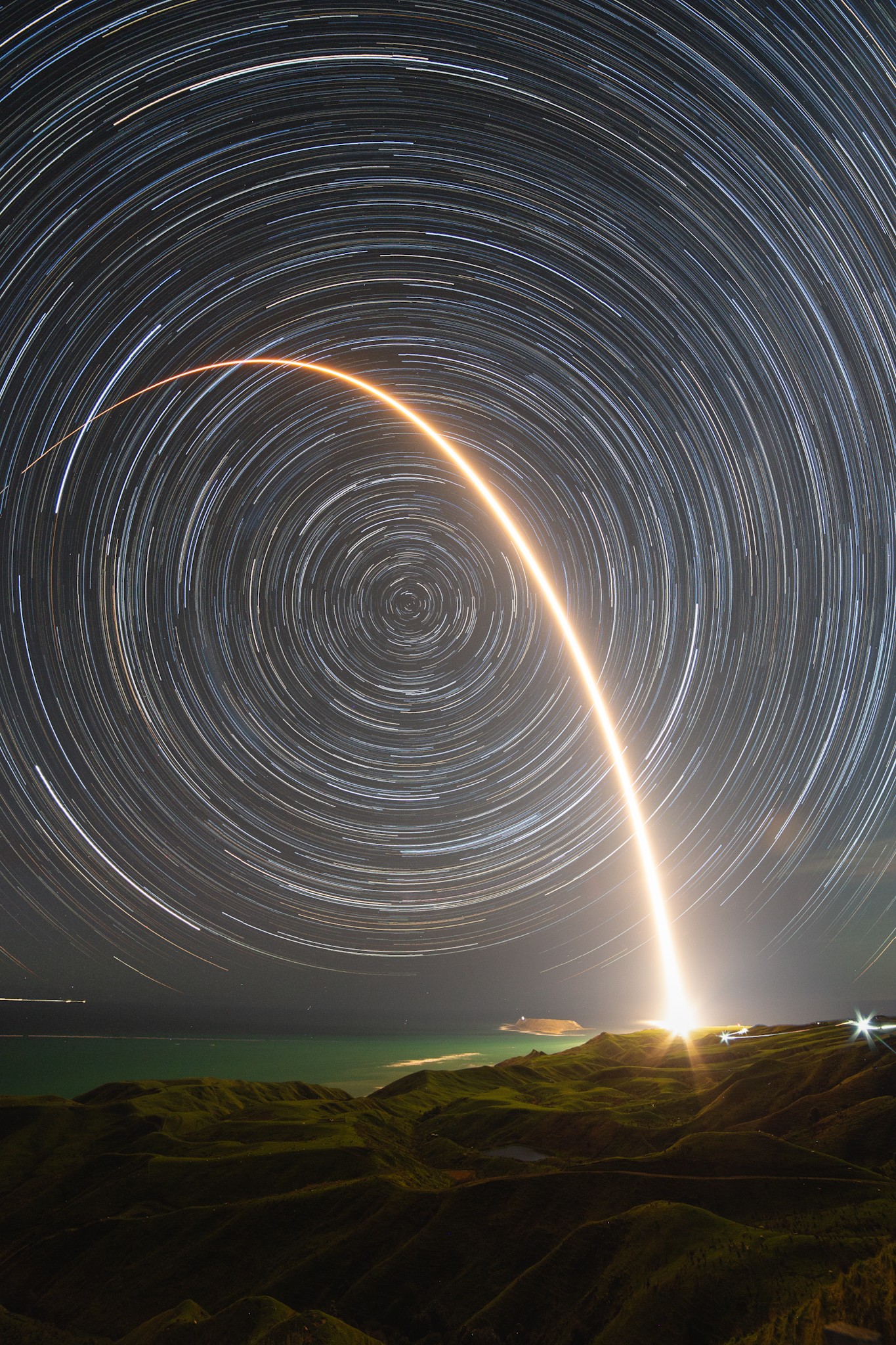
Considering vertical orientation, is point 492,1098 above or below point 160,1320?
below

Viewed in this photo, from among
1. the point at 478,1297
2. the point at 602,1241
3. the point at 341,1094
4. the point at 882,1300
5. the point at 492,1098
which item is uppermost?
the point at 882,1300

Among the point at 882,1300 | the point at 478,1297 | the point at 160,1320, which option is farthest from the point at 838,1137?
the point at 160,1320

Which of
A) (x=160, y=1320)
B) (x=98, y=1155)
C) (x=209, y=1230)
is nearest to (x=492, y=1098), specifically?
(x=98, y=1155)

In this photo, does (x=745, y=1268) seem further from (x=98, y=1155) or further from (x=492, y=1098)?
(x=492, y=1098)

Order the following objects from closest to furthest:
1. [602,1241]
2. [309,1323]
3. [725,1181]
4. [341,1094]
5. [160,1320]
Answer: [309,1323] < [160,1320] < [602,1241] < [725,1181] < [341,1094]

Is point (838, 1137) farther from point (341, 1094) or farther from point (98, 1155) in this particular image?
point (341, 1094)

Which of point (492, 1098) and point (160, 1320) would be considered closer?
point (160, 1320)

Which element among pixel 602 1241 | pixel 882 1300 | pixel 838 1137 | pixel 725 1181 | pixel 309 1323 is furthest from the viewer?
pixel 838 1137
